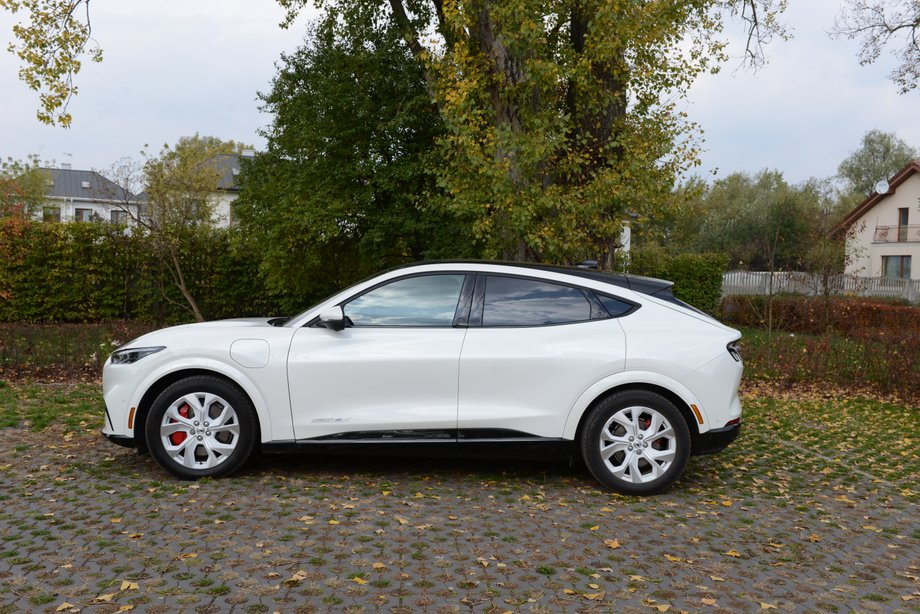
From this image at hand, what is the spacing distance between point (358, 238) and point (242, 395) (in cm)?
1420

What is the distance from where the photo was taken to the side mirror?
5.91 m

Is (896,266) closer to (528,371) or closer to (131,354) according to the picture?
(528,371)

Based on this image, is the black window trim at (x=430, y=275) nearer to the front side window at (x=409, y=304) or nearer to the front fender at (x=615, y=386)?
the front side window at (x=409, y=304)

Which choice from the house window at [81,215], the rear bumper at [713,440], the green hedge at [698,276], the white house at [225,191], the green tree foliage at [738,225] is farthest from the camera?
the white house at [225,191]

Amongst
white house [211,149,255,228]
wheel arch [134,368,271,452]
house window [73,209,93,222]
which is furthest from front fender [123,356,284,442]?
white house [211,149,255,228]

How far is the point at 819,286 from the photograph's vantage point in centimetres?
2842

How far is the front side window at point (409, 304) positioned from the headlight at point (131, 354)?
4.84ft

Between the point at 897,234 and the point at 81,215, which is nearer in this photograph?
the point at 897,234

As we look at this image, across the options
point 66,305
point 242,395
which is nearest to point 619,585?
point 242,395

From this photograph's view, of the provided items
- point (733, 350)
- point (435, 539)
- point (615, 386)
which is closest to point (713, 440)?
point (733, 350)

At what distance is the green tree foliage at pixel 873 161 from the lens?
71.3 metres

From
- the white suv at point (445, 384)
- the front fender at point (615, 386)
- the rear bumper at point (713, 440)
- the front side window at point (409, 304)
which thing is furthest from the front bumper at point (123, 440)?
the rear bumper at point (713, 440)

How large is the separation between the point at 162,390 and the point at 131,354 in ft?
1.18

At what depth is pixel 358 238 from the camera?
19938 mm
